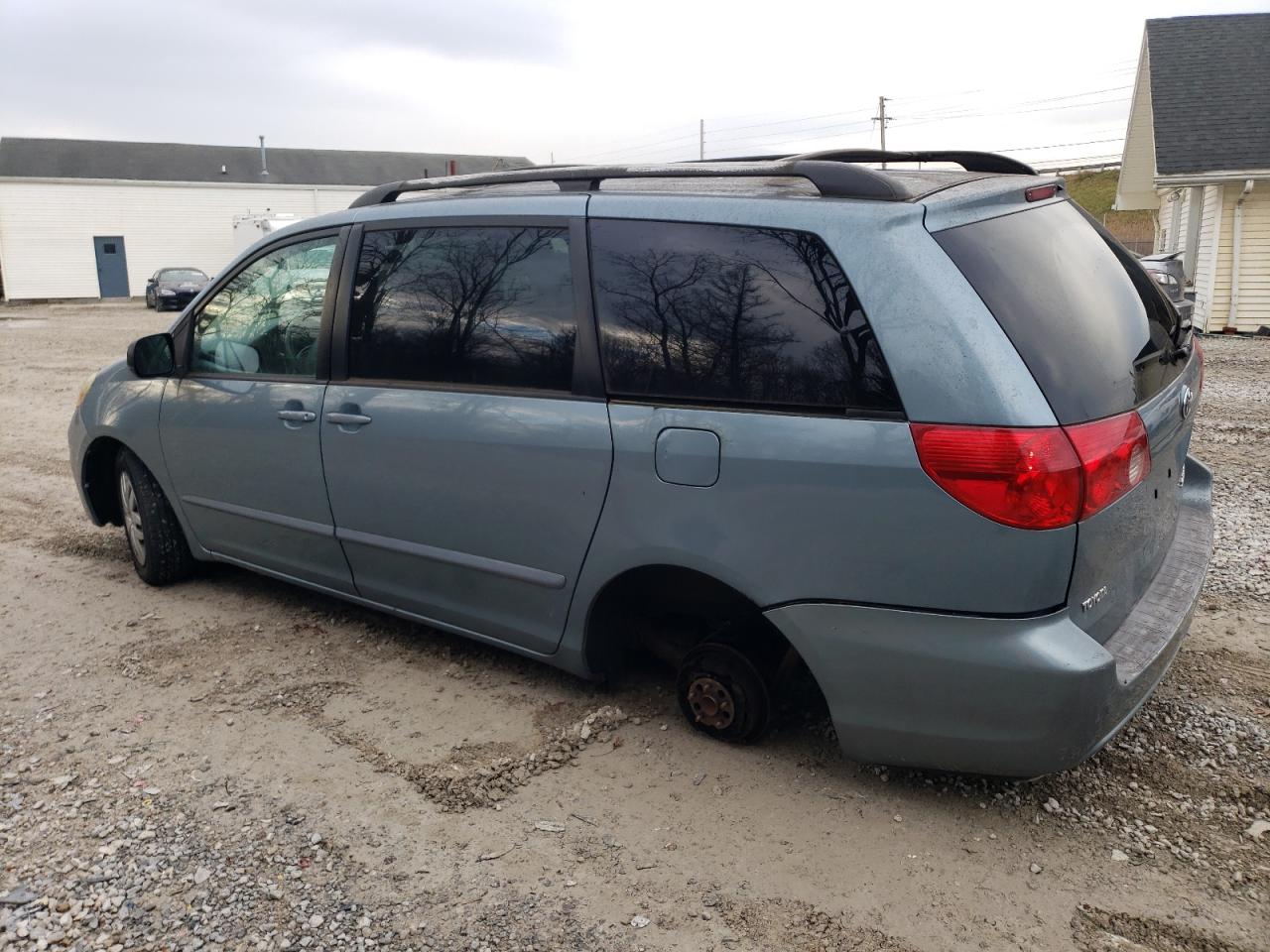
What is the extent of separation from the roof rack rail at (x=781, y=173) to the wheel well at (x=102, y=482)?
2.14 m

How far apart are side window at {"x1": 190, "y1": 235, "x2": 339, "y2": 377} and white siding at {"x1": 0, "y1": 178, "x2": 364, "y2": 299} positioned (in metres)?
42.9

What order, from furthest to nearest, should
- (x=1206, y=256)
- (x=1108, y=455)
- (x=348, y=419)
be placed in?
(x=1206, y=256) → (x=348, y=419) → (x=1108, y=455)

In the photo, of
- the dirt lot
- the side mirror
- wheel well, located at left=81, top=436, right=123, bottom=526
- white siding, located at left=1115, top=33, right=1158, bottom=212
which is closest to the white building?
white siding, located at left=1115, top=33, right=1158, bottom=212

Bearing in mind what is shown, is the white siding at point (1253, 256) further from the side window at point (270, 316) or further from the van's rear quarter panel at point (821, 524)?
the van's rear quarter panel at point (821, 524)

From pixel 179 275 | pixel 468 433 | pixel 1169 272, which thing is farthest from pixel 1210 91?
pixel 179 275

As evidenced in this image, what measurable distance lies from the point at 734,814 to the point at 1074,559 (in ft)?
3.92

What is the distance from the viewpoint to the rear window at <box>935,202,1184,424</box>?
2693mm

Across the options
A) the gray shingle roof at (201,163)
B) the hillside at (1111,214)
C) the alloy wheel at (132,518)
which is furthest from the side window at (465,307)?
the gray shingle roof at (201,163)

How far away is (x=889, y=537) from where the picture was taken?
2.71 metres

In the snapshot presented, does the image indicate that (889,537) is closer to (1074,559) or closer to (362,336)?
(1074,559)

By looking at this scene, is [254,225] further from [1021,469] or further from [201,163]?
[1021,469]

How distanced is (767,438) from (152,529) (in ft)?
11.2

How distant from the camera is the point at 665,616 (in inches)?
144

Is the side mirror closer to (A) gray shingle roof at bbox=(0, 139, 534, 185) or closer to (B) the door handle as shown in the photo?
(B) the door handle
